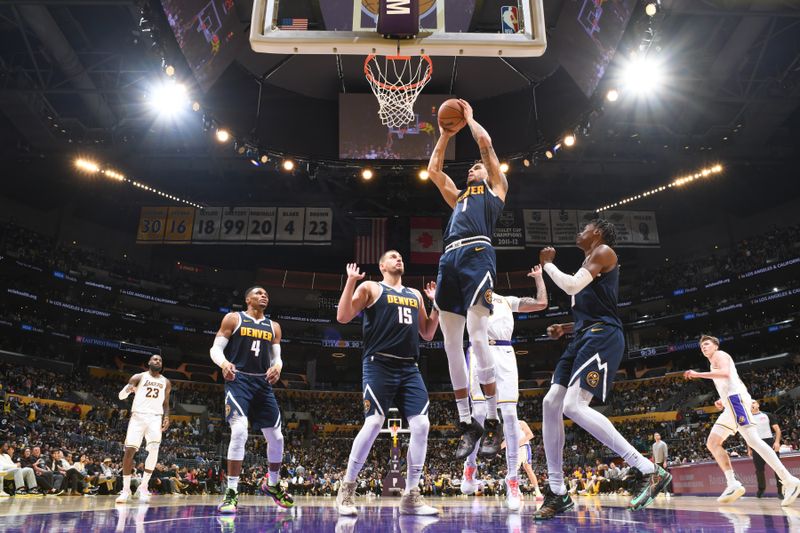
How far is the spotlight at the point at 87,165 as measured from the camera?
26234 millimetres

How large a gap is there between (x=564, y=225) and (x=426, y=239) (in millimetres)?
7074

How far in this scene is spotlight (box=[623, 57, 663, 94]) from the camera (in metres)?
16.4

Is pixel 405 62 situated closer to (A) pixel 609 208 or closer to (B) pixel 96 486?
(B) pixel 96 486

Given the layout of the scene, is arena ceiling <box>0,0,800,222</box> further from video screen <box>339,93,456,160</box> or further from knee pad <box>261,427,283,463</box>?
knee pad <box>261,427,283,463</box>

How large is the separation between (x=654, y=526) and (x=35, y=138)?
28516 millimetres

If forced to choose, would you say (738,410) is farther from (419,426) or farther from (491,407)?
(419,426)

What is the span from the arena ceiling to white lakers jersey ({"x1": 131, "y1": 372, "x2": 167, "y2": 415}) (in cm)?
971

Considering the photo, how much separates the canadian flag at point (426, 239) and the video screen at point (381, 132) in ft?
32.2

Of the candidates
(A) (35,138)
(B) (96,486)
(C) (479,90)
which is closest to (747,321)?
(C) (479,90)

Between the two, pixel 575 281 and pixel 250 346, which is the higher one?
pixel 575 281

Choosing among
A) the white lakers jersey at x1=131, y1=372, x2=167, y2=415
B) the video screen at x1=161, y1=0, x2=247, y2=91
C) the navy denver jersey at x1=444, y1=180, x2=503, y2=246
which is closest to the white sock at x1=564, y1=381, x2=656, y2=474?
the navy denver jersey at x1=444, y1=180, x2=503, y2=246

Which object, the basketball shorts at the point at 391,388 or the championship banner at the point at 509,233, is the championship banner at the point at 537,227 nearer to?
the championship banner at the point at 509,233

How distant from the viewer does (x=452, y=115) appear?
519cm

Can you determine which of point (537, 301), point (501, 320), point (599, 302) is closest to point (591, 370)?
point (599, 302)
